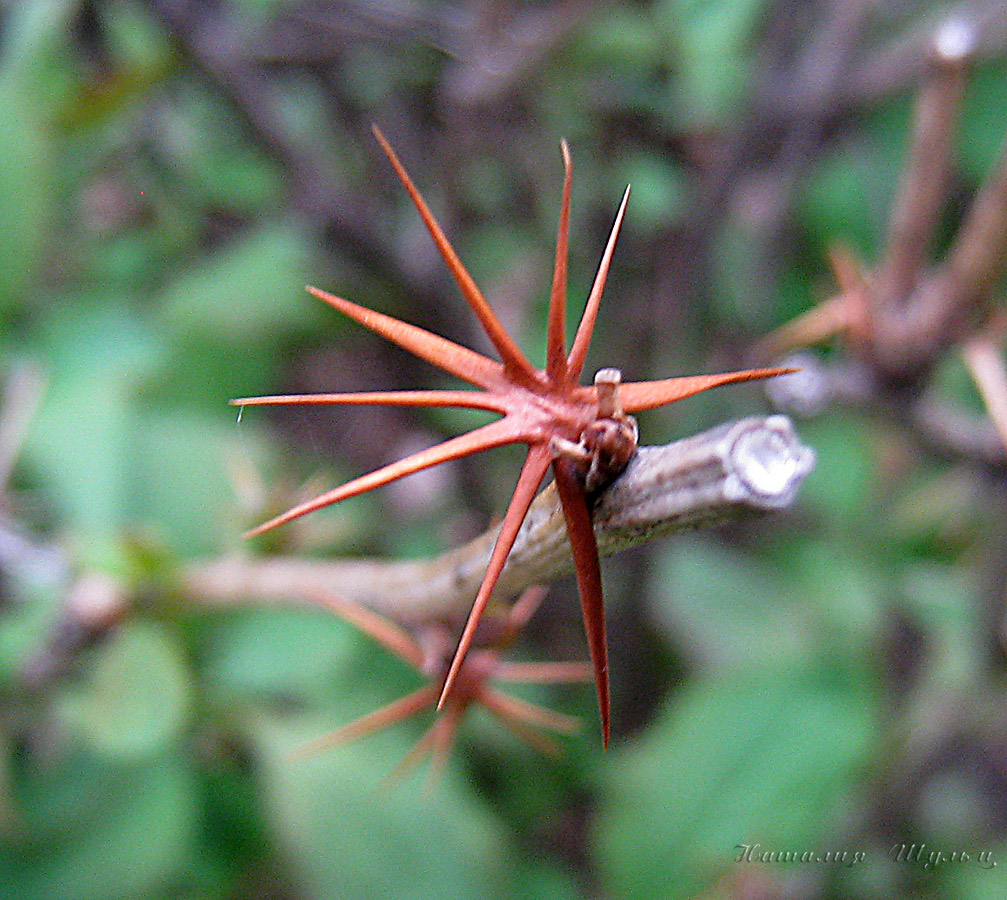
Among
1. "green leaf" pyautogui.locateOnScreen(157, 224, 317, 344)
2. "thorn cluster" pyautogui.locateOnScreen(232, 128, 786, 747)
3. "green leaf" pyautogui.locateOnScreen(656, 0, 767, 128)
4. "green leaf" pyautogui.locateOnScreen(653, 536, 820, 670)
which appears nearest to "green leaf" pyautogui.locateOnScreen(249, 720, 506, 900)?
"green leaf" pyautogui.locateOnScreen(653, 536, 820, 670)

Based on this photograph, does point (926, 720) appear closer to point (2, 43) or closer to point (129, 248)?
point (129, 248)

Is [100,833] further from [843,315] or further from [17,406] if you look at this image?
[843,315]

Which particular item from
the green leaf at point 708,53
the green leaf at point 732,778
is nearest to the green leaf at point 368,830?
the green leaf at point 732,778

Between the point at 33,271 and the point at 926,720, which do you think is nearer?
the point at 33,271

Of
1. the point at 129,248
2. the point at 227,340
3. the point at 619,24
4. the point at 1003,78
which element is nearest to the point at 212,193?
the point at 129,248

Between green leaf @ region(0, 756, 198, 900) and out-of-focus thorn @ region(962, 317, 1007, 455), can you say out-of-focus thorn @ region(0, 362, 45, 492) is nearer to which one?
green leaf @ region(0, 756, 198, 900)

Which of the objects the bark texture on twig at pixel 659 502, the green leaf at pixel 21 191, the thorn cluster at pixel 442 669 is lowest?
the bark texture on twig at pixel 659 502

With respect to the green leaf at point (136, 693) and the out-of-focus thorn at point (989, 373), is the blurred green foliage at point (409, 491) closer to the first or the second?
the green leaf at point (136, 693)

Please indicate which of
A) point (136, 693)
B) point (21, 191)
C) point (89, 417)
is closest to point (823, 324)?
point (136, 693)
